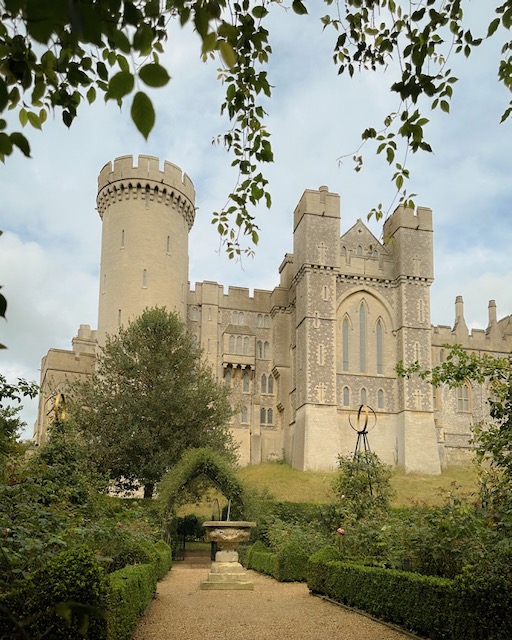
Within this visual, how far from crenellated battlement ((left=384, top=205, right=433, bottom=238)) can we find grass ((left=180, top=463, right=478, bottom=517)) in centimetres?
1284

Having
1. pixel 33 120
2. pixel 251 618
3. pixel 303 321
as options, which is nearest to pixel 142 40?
pixel 33 120

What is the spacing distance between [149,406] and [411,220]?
20.1 meters

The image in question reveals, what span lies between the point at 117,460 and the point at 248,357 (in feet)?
51.6

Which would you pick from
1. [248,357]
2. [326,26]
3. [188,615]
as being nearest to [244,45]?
[326,26]

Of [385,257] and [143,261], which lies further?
[385,257]

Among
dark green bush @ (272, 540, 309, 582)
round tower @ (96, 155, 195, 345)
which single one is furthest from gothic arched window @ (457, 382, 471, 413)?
dark green bush @ (272, 540, 309, 582)

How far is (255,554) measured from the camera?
1546 centimetres

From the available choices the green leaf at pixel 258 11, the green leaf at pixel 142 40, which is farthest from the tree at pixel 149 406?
the green leaf at pixel 142 40

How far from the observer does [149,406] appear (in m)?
22.6

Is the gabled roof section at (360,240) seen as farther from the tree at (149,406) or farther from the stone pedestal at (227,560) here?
the stone pedestal at (227,560)

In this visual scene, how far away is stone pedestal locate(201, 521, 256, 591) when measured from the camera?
455 inches

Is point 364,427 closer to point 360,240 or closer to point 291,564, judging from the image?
point 291,564

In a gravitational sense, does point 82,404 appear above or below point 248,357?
below

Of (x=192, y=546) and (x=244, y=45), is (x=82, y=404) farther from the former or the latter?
(x=244, y=45)
